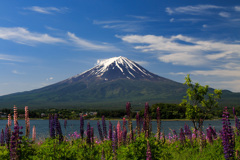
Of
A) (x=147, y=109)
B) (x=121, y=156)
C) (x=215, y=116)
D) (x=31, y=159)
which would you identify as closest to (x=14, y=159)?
(x=31, y=159)

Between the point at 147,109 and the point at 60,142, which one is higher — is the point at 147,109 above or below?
above

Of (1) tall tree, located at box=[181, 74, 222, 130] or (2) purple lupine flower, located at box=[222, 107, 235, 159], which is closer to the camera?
(2) purple lupine flower, located at box=[222, 107, 235, 159]

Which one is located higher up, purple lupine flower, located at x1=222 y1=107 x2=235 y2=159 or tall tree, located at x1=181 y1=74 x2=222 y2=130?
tall tree, located at x1=181 y1=74 x2=222 y2=130

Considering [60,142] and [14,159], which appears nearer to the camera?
[14,159]

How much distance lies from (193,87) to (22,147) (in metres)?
13.1

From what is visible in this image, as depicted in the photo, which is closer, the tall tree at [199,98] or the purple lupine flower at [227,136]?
the purple lupine flower at [227,136]

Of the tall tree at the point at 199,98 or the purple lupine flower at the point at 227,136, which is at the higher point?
the tall tree at the point at 199,98

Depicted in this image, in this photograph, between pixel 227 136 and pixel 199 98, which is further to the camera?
pixel 199 98

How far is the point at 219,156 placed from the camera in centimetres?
1195

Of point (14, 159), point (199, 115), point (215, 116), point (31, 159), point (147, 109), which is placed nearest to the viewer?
point (14, 159)

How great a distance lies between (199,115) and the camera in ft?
61.5

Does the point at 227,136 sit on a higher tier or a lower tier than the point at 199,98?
lower

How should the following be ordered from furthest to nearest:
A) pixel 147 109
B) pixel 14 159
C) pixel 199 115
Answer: pixel 199 115
pixel 147 109
pixel 14 159

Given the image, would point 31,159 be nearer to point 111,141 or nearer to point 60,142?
point 60,142
